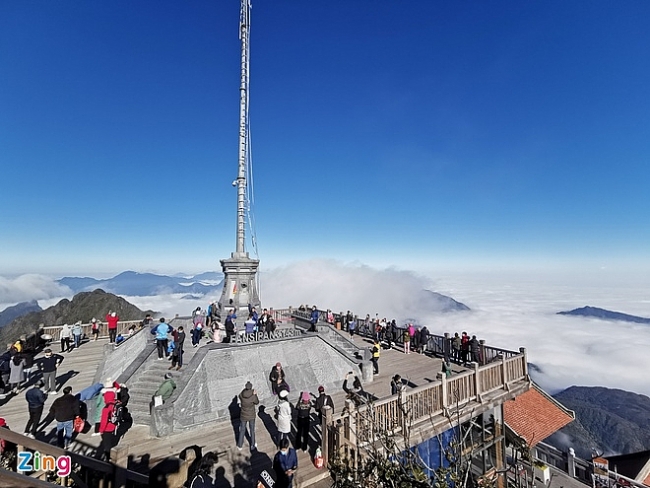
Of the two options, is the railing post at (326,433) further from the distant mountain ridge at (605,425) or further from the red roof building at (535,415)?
the distant mountain ridge at (605,425)

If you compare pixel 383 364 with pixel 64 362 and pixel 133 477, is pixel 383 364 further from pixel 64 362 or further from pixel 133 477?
pixel 64 362

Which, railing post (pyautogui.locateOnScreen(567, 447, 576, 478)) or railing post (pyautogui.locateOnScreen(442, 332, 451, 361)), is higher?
railing post (pyautogui.locateOnScreen(442, 332, 451, 361))

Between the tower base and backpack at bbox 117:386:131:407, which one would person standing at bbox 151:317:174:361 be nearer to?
backpack at bbox 117:386:131:407

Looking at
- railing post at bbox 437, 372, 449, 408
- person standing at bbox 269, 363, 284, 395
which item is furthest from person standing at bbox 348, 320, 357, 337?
railing post at bbox 437, 372, 449, 408

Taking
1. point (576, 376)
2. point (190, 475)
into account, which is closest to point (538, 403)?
point (190, 475)

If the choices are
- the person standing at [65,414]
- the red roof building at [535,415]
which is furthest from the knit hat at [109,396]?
the red roof building at [535,415]
